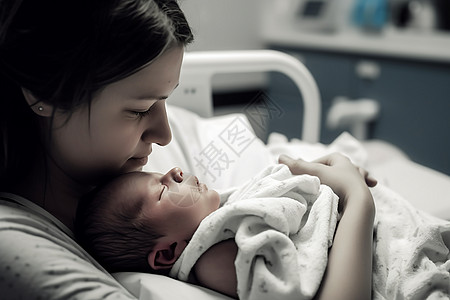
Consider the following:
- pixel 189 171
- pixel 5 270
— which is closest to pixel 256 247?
pixel 5 270

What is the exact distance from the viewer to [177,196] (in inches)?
27.9

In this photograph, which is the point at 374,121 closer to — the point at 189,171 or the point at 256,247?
the point at 189,171

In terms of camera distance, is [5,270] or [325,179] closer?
[5,270]

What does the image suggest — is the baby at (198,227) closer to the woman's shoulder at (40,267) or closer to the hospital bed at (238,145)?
the woman's shoulder at (40,267)

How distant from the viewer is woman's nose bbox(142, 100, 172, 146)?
712 mm

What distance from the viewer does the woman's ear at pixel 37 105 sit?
637 mm

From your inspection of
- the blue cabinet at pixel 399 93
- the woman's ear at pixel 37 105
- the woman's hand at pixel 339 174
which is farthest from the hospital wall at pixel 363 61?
the woman's ear at pixel 37 105

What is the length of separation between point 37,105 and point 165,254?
0.28 meters

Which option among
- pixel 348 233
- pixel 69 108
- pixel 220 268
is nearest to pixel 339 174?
pixel 348 233

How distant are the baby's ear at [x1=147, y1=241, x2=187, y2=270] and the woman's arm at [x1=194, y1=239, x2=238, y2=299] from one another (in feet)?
0.13

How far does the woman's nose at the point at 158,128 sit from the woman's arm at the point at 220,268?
0.60 feet

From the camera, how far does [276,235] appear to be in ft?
2.00

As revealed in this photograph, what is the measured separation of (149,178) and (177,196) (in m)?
0.05

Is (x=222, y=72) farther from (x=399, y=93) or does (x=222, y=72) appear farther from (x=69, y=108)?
(x=399, y=93)
